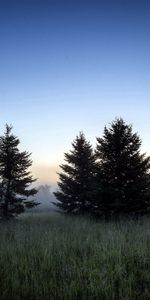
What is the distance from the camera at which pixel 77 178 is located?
2342 centimetres

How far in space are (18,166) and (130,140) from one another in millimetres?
7808

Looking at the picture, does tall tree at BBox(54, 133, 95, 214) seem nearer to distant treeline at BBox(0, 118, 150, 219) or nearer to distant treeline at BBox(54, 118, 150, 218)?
distant treeline at BBox(0, 118, 150, 219)

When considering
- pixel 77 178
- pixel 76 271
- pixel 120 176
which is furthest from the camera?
pixel 77 178

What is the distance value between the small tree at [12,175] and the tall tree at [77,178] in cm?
331

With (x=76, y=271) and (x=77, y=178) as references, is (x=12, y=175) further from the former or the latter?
(x=76, y=271)

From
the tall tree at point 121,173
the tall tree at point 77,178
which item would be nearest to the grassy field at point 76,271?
the tall tree at point 121,173

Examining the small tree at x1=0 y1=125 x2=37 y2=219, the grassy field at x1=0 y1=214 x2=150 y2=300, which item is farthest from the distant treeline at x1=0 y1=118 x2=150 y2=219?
the grassy field at x1=0 y1=214 x2=150 y2=300

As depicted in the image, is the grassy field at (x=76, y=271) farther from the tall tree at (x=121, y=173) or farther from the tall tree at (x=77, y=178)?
the tall tree at (x=77, y=178)

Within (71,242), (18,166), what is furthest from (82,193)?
(71,242)

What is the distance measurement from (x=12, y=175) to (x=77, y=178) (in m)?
5.08

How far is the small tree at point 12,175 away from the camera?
2086cm

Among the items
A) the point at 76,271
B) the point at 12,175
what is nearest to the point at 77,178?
the point at 12,175

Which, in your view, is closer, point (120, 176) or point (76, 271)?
point (76, 271)

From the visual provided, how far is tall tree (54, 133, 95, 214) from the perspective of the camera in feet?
75.4
